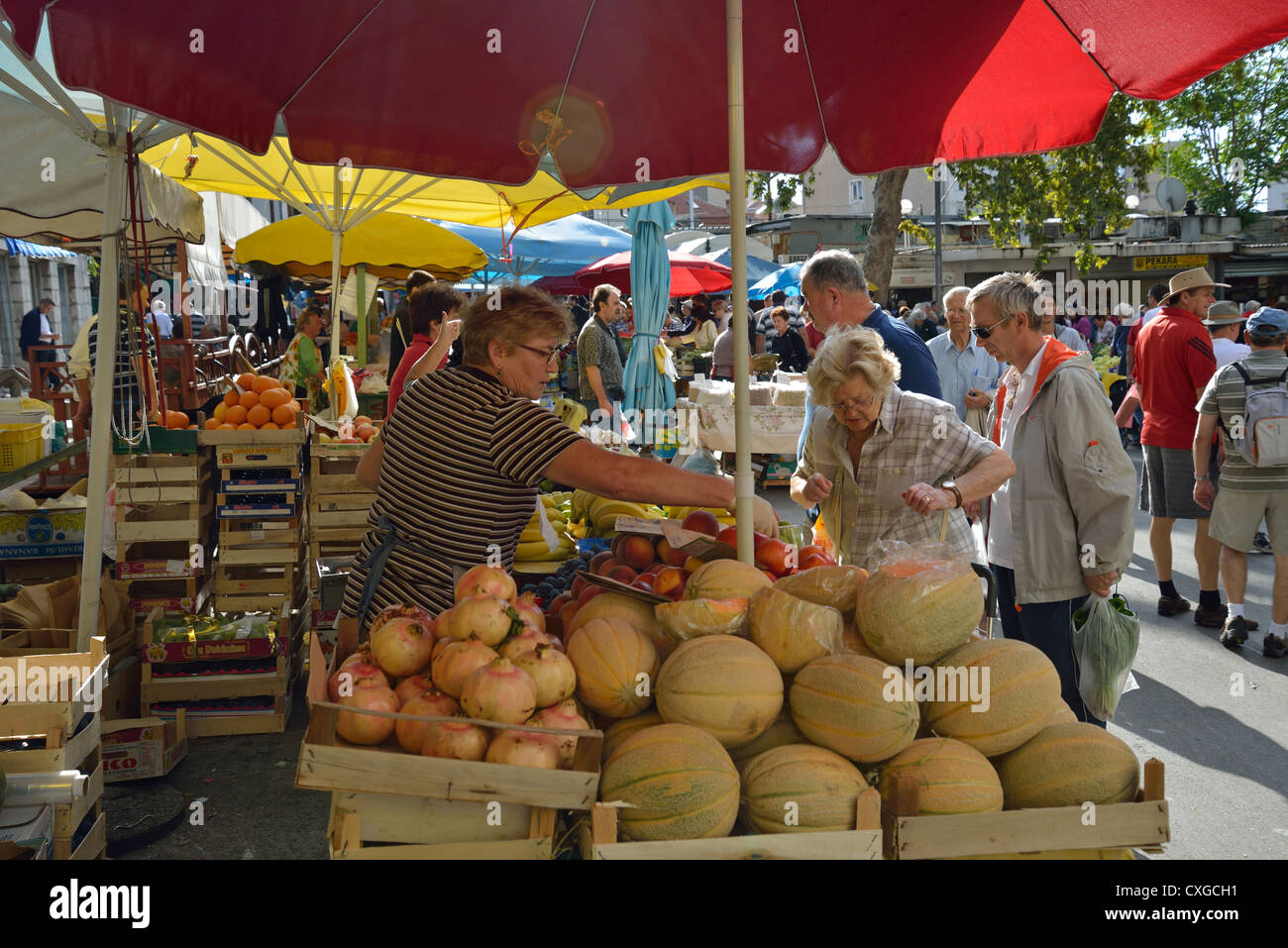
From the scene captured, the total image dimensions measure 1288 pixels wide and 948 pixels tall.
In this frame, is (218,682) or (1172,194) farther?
(1172,194)

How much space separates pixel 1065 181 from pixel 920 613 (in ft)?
51.0

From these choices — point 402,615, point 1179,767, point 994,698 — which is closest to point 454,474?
point 402,615

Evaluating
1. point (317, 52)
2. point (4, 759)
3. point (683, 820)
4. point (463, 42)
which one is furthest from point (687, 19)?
point (4, 759)

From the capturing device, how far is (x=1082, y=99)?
3547 millimetres

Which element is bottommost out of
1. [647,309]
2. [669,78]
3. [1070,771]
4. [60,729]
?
[60,729]

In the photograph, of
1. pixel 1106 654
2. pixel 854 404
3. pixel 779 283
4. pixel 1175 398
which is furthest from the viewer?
pixel 779 283

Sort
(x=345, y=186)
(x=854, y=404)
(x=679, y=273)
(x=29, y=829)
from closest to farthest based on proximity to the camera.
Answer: (x=29, y=829), (x=854, y=404), (x=345, y=186), (x=679, y=273)

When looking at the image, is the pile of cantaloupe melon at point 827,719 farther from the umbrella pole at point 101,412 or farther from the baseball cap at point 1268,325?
the baseball cap at point 1268,325

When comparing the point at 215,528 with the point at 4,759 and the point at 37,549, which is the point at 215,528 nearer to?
the point at 37,549

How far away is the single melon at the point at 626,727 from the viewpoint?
2102mm

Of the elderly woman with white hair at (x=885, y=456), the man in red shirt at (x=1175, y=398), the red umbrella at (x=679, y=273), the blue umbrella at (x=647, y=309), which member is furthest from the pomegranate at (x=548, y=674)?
the red umbrella at (x=679, y=273)

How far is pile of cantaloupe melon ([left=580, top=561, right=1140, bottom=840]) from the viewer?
74.9 inches

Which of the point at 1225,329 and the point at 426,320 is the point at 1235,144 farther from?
the point at 426,320

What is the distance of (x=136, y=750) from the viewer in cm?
431
